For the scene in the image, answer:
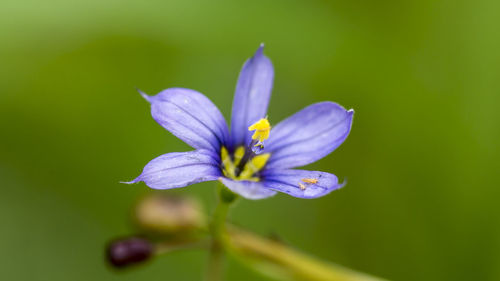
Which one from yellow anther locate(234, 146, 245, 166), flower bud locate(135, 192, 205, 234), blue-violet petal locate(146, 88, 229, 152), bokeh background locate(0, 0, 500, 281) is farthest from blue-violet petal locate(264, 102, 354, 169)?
bokeh background locate(0, 0, 500, 281)

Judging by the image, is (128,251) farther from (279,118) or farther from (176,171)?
(279,118)

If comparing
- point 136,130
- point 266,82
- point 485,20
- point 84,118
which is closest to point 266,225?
point 136,130

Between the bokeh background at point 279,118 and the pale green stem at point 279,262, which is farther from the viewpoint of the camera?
the bokeh background at point 279,118

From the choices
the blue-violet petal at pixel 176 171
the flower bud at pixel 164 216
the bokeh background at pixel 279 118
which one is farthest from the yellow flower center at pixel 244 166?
the bokeh background at pixel 279 118

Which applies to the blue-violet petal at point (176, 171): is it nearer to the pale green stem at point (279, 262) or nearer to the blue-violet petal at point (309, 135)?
the blue-violet petal at point (309, 135)

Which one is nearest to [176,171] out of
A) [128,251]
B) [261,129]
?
[261,129]

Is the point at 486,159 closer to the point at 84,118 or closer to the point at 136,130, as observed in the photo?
the point at 136,130

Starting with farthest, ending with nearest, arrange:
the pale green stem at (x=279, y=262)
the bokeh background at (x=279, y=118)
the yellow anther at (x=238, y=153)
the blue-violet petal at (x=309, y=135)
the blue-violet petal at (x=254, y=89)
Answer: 1. the bokeh background at (x=279, y=118)
2. the pale green stem at (x=279, y=262)
3. the yellow anther at (x=238, y=153)
4. the blue-violet petal at (x=254, y=89)
5. the blue-violet petal at (x=309, y=135)
